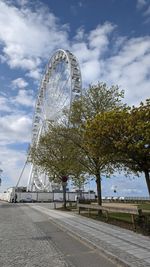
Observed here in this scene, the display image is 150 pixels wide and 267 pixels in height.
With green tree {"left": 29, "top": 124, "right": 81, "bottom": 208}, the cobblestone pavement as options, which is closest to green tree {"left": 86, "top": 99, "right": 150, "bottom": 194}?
the cobblestone pavement

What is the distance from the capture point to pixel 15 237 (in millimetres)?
14023

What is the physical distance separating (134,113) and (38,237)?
22.4 ft

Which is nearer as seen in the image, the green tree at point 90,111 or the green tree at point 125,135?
the green tree at point 125,135

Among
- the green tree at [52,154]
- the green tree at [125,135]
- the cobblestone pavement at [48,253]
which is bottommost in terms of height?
the cobblestone pavement at [48,253]

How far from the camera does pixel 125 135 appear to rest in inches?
664

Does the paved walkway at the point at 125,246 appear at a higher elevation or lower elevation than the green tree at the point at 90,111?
lower

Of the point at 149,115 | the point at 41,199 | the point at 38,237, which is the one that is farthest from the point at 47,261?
the point at 41,199

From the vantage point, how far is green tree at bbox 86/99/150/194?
1619 cm

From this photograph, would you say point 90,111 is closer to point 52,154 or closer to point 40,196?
point 52,154

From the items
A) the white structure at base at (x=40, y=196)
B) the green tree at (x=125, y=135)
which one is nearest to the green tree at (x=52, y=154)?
the green tree at (x=125, y=135)

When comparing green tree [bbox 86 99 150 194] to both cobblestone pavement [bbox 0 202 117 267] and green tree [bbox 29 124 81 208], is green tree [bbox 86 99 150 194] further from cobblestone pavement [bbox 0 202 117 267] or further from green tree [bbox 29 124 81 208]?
green tree [bbox 29 124 81 208]

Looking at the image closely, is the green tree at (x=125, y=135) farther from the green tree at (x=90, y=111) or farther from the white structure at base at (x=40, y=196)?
the white structure at base at (x=40, y=196)

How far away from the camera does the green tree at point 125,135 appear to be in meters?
16.2

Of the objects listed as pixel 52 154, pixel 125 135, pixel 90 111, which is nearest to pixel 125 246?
pixel 125 135
